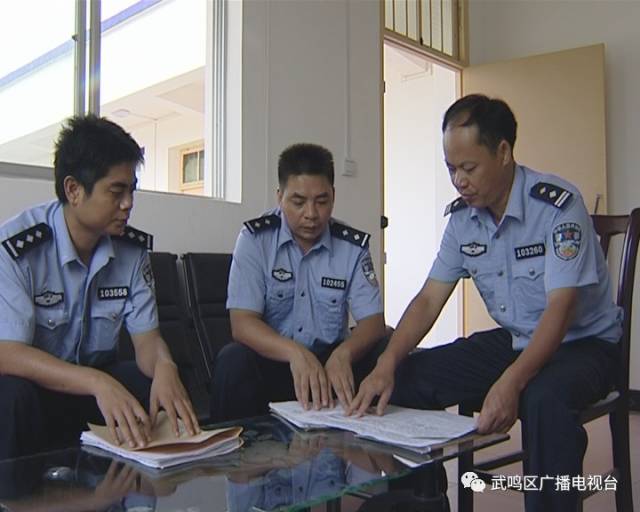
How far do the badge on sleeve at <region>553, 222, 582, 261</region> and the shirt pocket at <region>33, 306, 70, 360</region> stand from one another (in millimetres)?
1100

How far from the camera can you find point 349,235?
1745mm

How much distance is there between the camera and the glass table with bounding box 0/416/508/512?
843 millimetres

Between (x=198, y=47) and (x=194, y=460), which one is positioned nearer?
(x=194, y=460)

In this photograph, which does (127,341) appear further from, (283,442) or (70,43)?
(70,43)

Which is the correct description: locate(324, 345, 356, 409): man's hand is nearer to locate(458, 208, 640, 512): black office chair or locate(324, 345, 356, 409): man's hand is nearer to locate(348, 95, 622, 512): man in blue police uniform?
locate(348, 95, 622, 512): man in blue police uniform

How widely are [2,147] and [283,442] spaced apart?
1.64m

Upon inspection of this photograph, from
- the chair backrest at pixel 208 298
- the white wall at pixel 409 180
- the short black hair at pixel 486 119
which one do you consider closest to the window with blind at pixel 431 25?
the white wall at pixel 409 180

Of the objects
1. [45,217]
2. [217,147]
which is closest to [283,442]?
[45,217]

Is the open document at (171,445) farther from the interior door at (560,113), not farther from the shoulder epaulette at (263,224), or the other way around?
the interior door at (560,113)

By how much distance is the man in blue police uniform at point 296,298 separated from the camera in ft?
4.68

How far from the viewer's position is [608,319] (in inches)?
58.3

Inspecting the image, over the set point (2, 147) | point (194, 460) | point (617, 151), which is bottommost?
point (194, 460)

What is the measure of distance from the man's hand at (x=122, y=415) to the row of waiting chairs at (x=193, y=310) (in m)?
0.78

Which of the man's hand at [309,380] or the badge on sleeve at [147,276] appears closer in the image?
the man's hand at [309,380]
